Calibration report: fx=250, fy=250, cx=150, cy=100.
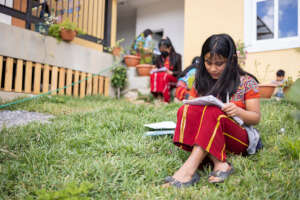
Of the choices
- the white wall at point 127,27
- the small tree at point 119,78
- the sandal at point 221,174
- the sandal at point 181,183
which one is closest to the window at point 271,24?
the small tree at point 119,78

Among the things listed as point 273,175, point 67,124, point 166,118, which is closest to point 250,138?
point 273,175

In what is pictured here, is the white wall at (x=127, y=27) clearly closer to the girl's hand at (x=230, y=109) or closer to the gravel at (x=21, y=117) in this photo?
the gravel at (x=21, y=117)

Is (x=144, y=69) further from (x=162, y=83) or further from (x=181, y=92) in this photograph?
(x=181, y=92)

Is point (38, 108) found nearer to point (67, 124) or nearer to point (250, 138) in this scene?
point (67, 124)

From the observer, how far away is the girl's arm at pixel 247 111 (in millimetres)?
1716

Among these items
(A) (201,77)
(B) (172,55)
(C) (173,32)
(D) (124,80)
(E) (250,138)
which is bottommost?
(E) (250,138)

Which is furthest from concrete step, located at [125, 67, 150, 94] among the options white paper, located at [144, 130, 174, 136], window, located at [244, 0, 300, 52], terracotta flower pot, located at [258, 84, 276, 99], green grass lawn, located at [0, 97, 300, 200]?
white paper, located at [144, 130, 174, 136]

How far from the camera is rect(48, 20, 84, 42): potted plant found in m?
5.27

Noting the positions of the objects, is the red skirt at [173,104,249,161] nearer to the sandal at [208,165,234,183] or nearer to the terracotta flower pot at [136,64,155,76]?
the sandal at [208,165,234,183]

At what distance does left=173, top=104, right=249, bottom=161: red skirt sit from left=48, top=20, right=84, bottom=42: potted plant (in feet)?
14.2

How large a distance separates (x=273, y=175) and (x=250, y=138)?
0.34 m

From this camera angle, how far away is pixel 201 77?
2094mm

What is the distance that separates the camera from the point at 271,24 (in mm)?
5168

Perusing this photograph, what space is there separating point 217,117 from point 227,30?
4506 mm
